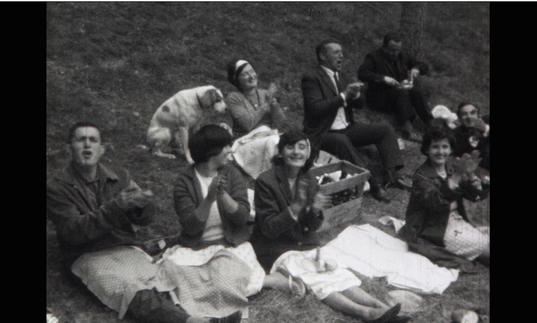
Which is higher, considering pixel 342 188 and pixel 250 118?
pixel 250 118

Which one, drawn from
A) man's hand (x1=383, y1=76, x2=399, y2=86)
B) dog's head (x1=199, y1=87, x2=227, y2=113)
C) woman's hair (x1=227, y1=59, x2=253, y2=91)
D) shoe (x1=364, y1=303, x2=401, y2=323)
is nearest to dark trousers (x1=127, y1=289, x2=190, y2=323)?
shoe (x1=364, y1=303, x2=401, y2=323)

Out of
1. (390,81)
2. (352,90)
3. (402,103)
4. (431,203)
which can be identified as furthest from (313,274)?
(402,103)

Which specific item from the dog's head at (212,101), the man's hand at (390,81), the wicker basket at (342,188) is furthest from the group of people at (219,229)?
the man's hand at (390,81)

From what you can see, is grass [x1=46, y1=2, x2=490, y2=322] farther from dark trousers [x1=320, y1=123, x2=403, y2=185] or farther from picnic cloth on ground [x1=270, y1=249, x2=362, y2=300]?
dark trousers [x1=320, y1=123, x2=403, y2=185]

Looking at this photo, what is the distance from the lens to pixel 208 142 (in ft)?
14.7

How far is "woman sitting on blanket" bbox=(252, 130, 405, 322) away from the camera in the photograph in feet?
14.6

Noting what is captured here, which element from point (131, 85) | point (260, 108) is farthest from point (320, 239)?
point (131, 85)

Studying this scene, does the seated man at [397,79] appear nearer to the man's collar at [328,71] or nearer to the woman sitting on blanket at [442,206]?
the man's collar at [328,71]

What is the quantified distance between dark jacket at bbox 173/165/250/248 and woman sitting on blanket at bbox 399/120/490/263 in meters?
1.50

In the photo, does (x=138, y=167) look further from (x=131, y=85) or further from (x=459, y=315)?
(x=459, y=315)

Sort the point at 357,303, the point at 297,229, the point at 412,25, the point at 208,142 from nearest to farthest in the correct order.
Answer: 1. the point at 357,303
2. the point at 208,142
3. the point at 297,229
4. the point at 412,25

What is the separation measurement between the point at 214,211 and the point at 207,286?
582 millimetres

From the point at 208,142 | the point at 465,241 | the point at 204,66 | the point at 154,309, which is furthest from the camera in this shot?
the point at 204,66

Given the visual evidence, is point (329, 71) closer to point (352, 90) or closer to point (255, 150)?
point (352, 90)
